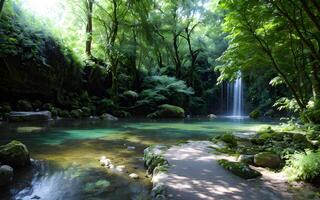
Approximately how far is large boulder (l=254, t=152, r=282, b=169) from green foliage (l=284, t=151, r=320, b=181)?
0.58 metres

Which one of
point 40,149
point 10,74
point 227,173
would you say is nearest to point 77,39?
point 10,74

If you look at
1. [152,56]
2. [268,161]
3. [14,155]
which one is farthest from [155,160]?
[152,56]

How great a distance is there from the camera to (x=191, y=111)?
2942cm

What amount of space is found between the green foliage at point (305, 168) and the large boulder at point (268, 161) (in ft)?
1.91

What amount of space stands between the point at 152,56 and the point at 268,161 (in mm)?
27292

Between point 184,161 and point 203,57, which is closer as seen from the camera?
point 184,161

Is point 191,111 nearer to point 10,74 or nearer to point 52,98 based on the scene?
point 52,98

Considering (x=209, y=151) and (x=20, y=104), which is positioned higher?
(x=20, y=104)

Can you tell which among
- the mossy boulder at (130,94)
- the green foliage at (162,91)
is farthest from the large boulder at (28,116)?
the green foliage at (162,91)

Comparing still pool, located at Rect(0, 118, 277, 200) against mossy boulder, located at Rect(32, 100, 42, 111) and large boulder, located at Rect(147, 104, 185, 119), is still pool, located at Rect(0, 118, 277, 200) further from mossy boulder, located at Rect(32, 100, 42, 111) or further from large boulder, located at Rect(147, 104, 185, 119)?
large boulder, located at Rect(147, 104, 185, 119)

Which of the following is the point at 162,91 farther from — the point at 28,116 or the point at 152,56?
the point at 28,116

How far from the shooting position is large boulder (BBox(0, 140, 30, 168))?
19.5 feet

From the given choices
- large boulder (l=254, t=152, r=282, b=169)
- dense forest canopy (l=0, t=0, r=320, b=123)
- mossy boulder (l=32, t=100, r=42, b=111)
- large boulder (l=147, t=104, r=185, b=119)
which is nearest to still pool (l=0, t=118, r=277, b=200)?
large boulder (l=254, t=152, r=282, b=169)

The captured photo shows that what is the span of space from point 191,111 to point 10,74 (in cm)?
1785
